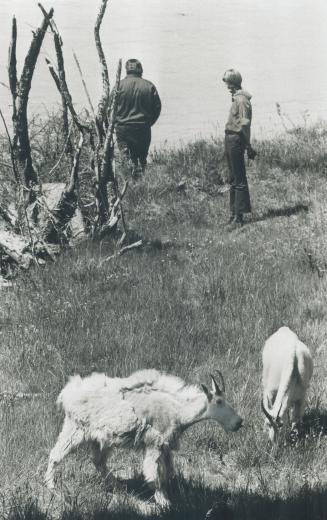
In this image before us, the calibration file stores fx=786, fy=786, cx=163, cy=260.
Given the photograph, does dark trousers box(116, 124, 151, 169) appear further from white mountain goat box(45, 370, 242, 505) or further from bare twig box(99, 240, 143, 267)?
white mountain goat box(45, 370, 242, 505)

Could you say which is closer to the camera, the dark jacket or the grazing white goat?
the grazing white goat

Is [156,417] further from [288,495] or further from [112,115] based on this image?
[112,115]

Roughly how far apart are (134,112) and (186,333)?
7.32 metres

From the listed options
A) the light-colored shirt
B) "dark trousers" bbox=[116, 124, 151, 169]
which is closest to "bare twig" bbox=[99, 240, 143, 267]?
the light-colored shirt

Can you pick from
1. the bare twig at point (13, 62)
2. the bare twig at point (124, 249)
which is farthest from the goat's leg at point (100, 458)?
the bare twig at point (13, 62)

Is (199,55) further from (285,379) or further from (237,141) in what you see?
(285,379)

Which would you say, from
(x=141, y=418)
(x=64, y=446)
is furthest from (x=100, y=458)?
(x=141, y=418)

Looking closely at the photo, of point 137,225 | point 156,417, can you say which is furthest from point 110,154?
point 156,417

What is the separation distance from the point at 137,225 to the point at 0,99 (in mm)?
14989

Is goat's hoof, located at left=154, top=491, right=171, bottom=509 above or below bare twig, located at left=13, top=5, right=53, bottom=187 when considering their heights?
below

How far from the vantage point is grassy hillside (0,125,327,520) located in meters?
4.80

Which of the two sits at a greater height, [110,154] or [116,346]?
[110,154]

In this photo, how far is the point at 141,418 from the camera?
4879 mm

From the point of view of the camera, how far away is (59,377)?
6520mm
